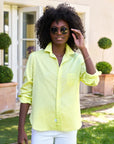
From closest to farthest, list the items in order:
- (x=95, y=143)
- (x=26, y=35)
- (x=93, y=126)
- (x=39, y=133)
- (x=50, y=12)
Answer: (x=39, y=133)
(x=50, y=12)
(x=95, y=143)
(x=93, y=126)
(x=26, y=35)

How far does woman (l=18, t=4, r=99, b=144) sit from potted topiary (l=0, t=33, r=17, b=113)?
340 centimetres

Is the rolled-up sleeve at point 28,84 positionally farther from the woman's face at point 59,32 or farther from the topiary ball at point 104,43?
the topiary ball at point 104,43

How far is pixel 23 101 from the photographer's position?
6.10 feet

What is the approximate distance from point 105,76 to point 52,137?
19.0ft

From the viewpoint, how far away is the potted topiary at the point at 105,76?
743 centimetres

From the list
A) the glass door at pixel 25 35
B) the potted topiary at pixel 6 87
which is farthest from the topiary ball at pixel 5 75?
the glass door at pixel 25 35

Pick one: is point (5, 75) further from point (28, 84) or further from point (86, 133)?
point (28, 84)

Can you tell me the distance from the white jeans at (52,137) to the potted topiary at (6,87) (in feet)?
11.4

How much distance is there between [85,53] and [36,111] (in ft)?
1.71

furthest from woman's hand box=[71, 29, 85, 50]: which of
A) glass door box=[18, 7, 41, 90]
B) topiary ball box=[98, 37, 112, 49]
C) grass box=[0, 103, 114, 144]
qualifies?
topiary ball box=[98, 37, 112, 49]

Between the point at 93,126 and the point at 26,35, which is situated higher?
the point at 26,35

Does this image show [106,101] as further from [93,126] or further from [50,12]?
[50,12]

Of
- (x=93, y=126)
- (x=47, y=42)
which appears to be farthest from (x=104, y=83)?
(x=47, y=42)

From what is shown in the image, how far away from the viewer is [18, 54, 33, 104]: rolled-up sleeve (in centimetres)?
185
